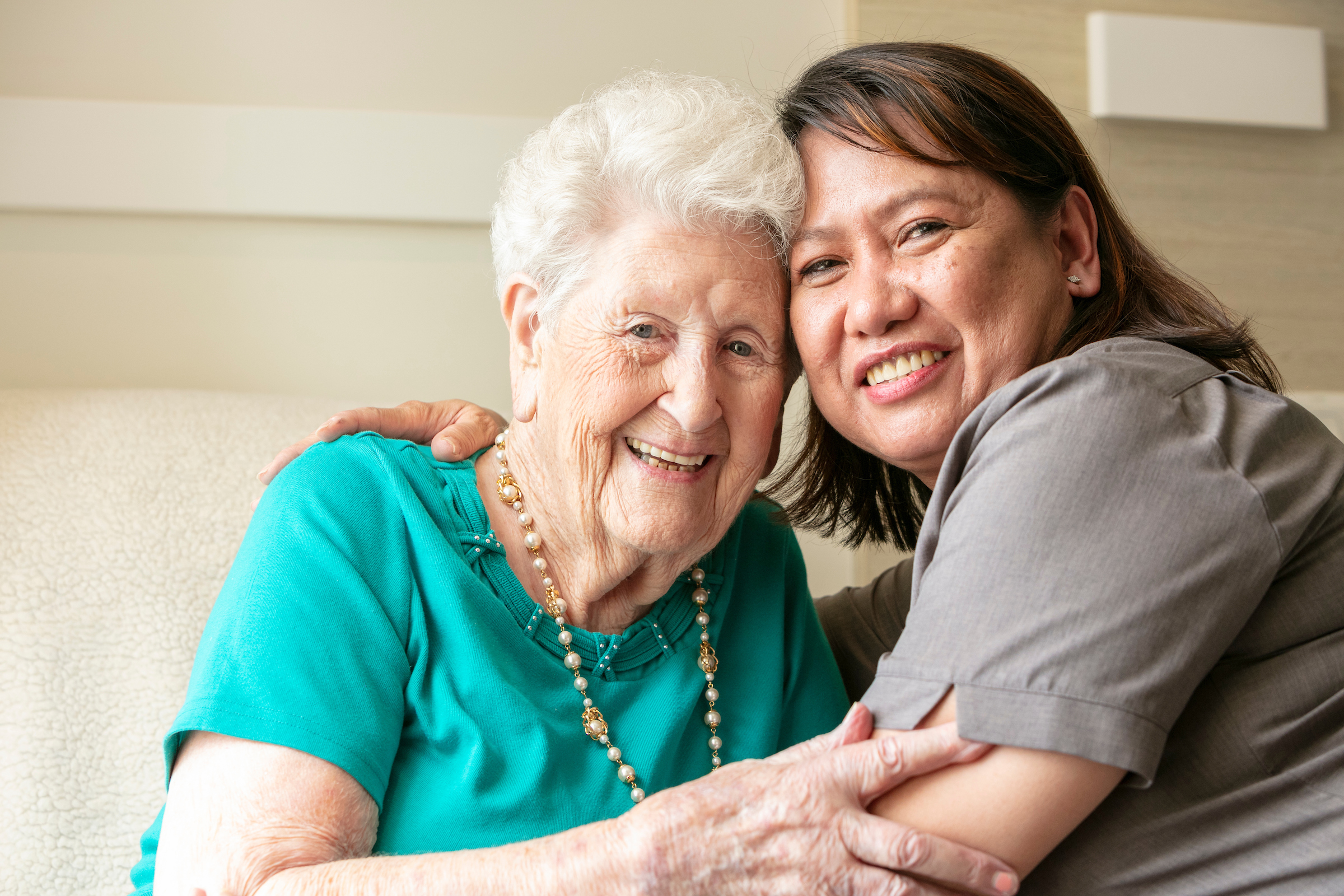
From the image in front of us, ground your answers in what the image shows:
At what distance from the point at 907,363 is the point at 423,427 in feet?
2.14

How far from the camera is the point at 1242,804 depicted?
94cm

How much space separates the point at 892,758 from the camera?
89cm

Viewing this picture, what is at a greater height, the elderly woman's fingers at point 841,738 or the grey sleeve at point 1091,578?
the grey sleeve at point 1091,578

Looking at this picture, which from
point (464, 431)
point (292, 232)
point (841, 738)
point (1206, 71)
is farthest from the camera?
point (1206, 71)

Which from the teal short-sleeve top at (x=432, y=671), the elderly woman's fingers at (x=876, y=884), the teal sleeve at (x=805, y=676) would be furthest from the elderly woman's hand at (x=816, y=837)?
the teal sleeve at (x=805, y=676)

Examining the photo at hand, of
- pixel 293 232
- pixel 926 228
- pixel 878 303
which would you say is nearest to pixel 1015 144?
pixel 926 228

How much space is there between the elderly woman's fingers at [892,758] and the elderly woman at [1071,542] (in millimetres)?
19

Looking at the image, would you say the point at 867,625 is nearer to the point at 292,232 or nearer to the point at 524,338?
the point at 524,338

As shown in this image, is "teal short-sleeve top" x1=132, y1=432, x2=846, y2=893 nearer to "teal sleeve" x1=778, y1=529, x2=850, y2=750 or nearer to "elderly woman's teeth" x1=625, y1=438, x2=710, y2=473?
"teal sleeve" x1=778, y1=529, x2=850, y2=750

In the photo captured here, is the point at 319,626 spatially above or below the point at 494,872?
above

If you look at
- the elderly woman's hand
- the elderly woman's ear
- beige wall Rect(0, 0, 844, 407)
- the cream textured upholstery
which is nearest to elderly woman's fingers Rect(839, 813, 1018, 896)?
the elderly woman's hand

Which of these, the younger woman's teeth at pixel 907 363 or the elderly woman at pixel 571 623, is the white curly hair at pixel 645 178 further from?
the younger woman's teeth at pixel 907 363

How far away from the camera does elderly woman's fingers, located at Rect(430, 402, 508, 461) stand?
4.34ft

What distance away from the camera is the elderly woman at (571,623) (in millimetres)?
918
